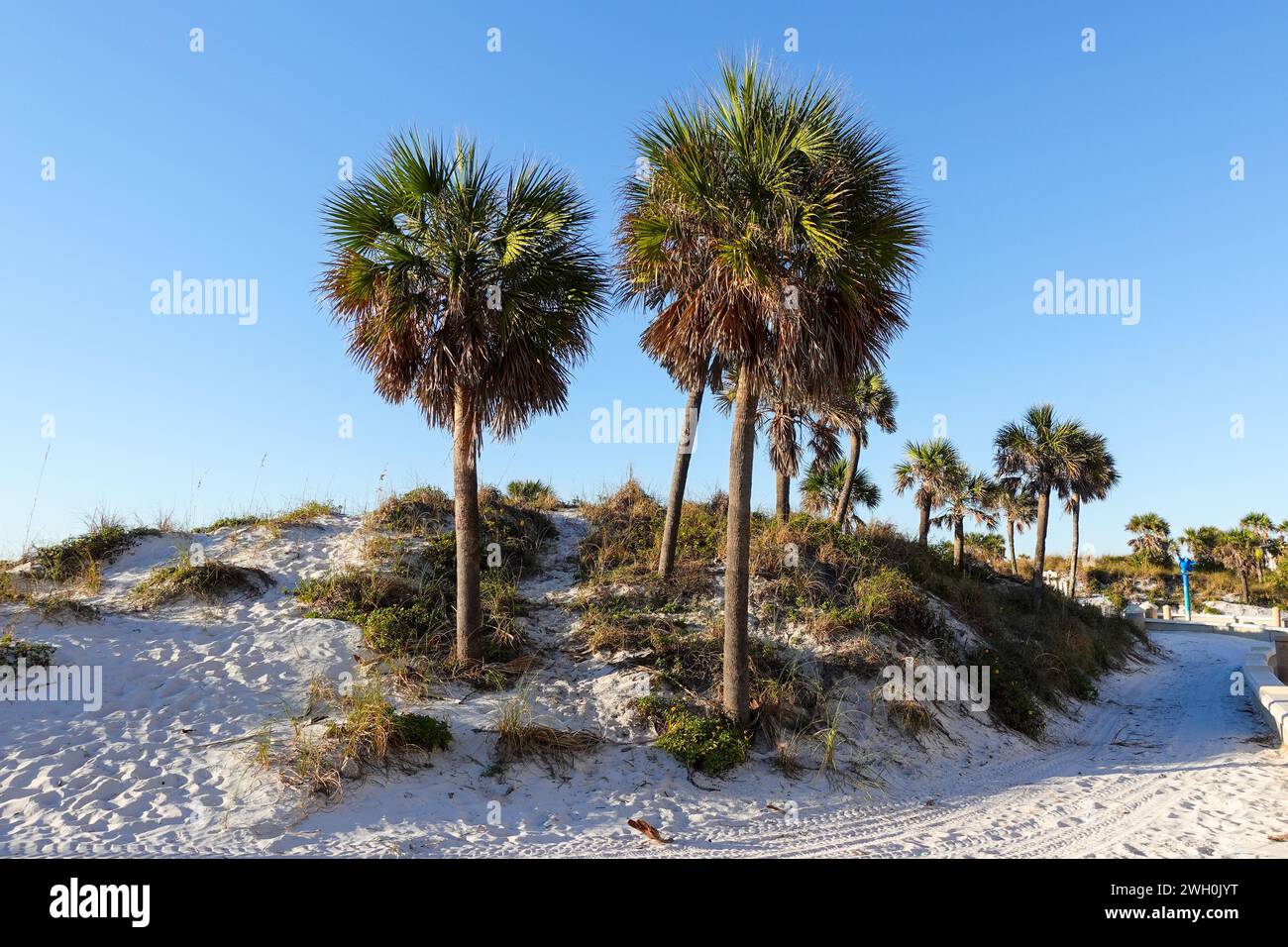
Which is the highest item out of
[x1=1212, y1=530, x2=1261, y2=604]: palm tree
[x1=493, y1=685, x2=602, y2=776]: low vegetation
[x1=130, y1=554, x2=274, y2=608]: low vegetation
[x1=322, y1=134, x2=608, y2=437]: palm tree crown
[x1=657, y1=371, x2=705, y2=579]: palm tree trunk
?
[x1=322, y1=134, x2=608, y2=437]: palm tree crown

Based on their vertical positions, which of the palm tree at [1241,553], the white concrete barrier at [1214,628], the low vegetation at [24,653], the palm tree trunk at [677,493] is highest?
the palm tree trunk at [677,493]

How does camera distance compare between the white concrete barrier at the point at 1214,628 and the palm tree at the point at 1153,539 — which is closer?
the white concrete barrier at the point at 1214,628

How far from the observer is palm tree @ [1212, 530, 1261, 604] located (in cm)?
5450

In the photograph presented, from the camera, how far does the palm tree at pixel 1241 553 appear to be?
179 ft

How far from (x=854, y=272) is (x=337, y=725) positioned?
9.33 m

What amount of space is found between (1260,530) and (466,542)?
68.7 m

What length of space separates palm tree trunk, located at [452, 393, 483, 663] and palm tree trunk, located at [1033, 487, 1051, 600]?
1036 inches

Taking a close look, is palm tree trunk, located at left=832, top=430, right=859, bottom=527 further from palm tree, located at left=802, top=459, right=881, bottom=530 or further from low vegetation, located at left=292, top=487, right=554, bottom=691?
low vegetation, located at left=292, top=487, right=554, bottom=691

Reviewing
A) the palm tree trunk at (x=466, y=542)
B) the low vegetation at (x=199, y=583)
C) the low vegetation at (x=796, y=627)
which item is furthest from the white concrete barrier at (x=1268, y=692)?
the low vegetation at (x=199, y=583)

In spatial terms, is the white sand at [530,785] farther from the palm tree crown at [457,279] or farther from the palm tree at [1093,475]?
the palm tree at [1093,475]

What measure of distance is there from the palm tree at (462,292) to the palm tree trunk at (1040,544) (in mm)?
26521

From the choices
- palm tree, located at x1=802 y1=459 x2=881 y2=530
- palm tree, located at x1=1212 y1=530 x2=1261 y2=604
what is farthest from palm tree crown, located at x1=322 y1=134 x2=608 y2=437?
palm tree, located at x1=1212 y1=530 x2=1261 y2=604
